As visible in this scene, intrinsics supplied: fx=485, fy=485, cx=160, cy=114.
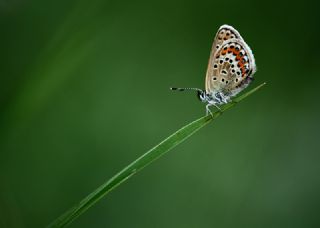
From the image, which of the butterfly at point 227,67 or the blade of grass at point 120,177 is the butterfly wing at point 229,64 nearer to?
the butterfly at point 227,67

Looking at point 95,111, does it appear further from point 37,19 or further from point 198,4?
point 198,4

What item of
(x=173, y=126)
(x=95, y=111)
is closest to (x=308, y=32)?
(x=173, y=126)

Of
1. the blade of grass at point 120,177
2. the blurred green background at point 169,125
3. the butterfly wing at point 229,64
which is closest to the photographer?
the blade of grass at point 120,177

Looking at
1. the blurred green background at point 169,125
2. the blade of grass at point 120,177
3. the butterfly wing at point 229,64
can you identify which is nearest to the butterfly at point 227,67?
the butterfly wing at point 229,64

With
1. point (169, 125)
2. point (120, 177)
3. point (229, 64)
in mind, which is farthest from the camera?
point (169, 125)

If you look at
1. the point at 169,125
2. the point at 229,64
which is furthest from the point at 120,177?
the point at 169,125

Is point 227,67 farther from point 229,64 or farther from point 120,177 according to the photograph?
point 120,177

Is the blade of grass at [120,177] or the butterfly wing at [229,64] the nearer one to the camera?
the blade of grass at [120,177]

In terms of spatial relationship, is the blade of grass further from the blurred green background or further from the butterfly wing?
the blurred green background
